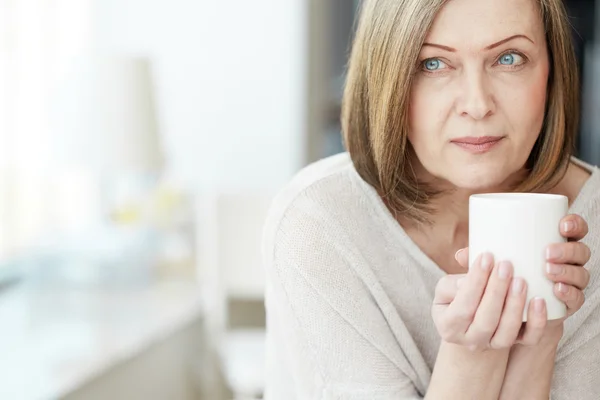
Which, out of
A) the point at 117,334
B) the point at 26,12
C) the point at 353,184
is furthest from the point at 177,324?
the point at 353,184

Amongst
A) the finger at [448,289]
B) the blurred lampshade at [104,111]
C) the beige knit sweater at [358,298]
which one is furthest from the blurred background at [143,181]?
the finger at [448,289]

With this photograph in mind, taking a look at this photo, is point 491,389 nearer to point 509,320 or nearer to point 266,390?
point 509,320

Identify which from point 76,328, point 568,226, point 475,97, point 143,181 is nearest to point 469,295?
point 568,226

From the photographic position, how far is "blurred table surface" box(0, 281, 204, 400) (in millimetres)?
1696

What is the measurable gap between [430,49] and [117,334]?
1246 mm

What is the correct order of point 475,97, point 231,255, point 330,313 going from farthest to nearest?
point 231,255
point 330,313
point 475,97

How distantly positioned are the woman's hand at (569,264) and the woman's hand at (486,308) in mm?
28

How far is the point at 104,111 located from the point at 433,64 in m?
1.42

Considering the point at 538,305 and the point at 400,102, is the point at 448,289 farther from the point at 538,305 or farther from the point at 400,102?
the point at 400,102

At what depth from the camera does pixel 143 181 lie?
9.79ft

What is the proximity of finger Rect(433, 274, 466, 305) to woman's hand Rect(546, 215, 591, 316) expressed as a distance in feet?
0.33

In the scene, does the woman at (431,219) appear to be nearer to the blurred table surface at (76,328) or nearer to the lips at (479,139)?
the lips at (479,139)

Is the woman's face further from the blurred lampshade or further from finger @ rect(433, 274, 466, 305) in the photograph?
the blurred lampshade

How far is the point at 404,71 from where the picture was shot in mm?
1065
